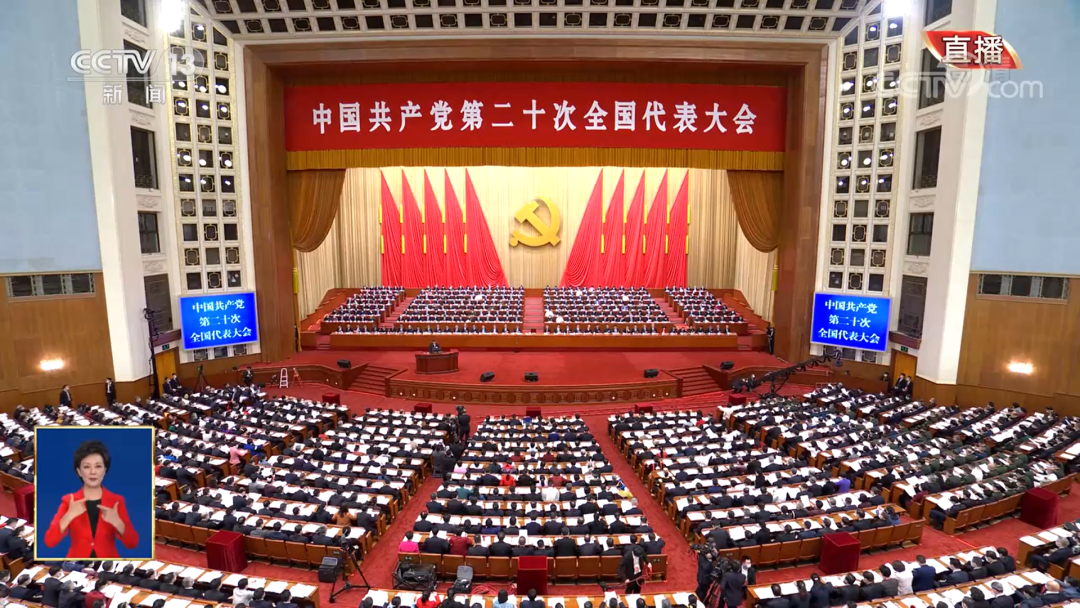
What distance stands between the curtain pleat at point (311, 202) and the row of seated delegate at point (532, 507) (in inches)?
531

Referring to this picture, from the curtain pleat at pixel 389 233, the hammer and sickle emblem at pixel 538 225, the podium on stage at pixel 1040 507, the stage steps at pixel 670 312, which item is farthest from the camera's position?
the hammer and sickle emblem at pixel 538 225

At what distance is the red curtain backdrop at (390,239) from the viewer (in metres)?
33.1

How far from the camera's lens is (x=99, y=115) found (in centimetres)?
1620

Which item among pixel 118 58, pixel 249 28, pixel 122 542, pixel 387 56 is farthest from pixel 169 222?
pixel 122 542

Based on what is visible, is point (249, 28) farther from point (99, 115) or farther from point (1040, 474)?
point (1040, 474)

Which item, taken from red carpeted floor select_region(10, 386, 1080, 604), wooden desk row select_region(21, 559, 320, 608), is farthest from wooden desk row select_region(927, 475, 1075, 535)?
wooden desk row select_region(21, 559, 320, 608)

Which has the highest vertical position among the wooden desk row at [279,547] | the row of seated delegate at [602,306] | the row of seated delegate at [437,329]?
the row of seated delegate at [602,306]

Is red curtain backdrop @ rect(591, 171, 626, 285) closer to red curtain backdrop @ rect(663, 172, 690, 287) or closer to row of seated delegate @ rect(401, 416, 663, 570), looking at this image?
red curtain backdrop @ rect(663, 172, 690, 287)

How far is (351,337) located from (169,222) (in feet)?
24.8

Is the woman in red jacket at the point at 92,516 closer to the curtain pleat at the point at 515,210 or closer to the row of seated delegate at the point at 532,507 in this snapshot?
the row of seated delegate at the point at 532,507

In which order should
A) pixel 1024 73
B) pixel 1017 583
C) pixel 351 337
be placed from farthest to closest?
pixel 351 337
pixel 1024 73
pixel 1017 583

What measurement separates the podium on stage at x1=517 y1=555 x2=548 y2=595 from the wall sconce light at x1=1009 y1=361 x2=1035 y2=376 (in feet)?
50.8

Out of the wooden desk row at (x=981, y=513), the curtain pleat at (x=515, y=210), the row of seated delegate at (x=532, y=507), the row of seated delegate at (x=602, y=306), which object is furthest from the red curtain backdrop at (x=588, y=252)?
the wooden desk row at (x=981, y=513)

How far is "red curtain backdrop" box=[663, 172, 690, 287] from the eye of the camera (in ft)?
108
